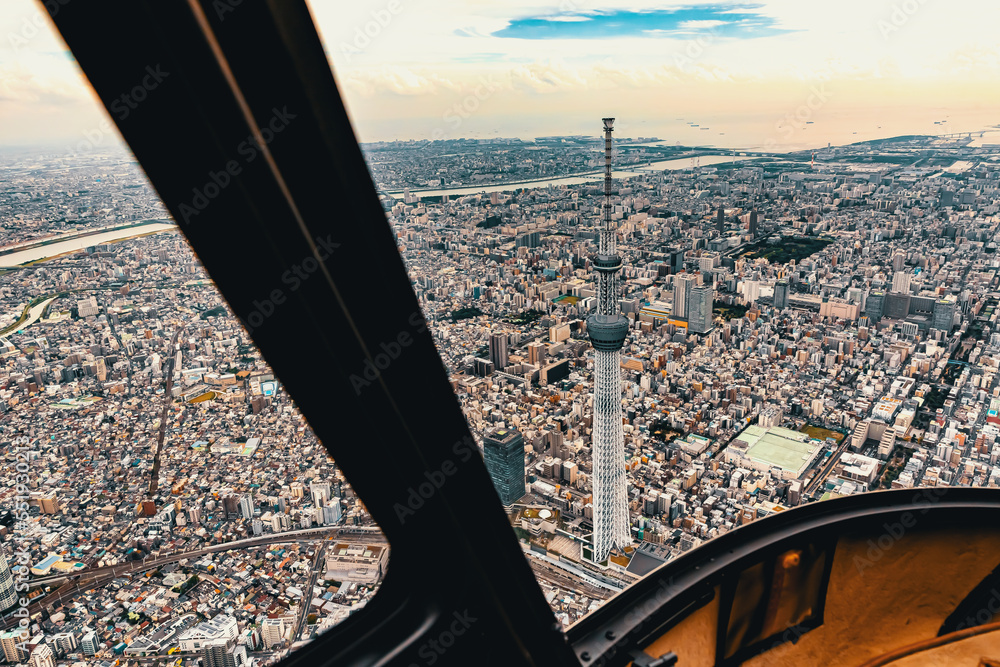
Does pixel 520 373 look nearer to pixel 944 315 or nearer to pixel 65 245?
pixel 65 245

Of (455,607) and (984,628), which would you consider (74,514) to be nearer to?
(455,607)

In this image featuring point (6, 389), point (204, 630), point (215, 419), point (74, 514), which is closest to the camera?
point (6, 389)

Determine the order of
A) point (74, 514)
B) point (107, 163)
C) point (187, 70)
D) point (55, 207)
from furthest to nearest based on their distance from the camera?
point (74, 514) → point (55, 207) → point (107, 163) → point (187, 70)

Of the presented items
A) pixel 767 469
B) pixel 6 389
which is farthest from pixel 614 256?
pixel 6 389

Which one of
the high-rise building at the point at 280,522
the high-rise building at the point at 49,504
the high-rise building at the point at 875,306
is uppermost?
the high-rise building at the point at 49,504

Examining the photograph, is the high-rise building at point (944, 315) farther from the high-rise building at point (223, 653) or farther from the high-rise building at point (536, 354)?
the high-rise building at point (223, 653)

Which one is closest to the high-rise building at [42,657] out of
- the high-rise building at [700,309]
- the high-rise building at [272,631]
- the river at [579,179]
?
the high-rise building at [272,631]

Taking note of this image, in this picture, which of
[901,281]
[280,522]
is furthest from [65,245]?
[901,281]
